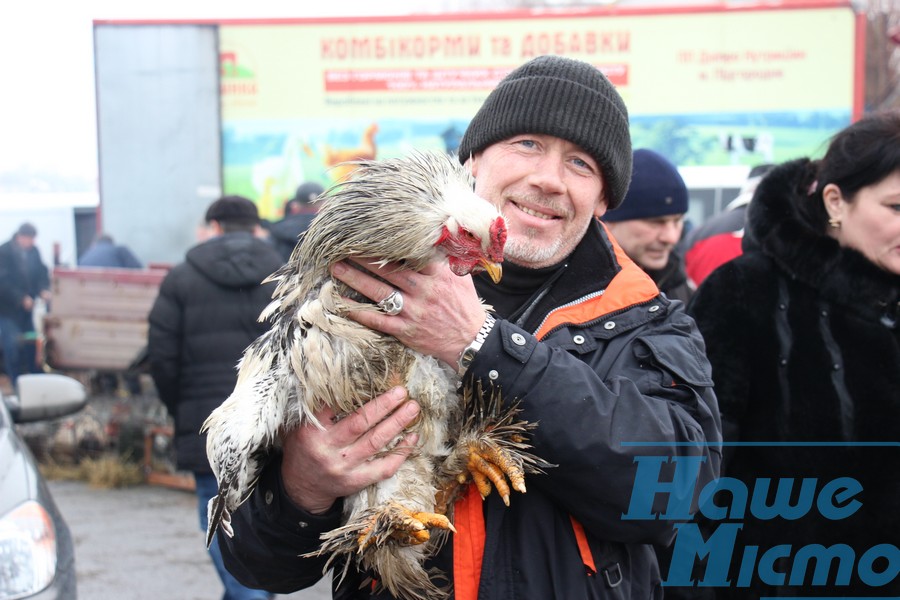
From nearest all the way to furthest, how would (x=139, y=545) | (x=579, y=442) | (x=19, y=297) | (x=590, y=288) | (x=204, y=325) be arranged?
1. (x=579, y=442)
2. (x=590, y=288)
3. (x=204, y=325)
4. (x=139, y=545)
5. (x=19, y=297)

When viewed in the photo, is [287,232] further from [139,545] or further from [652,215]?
[652,215]

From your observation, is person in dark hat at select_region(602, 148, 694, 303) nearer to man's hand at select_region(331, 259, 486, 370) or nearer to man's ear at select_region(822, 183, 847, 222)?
man's ear at select_region(822, 183, 847, 222)

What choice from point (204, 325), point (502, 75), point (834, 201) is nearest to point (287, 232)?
point (204, 325)

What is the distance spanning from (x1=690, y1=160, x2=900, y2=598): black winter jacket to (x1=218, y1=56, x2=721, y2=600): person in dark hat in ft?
3.21

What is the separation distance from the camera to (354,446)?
1.88 metres

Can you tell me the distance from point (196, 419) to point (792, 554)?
3751 millimetres

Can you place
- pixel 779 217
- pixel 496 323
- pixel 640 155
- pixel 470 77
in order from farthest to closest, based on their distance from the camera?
pixel 470 77, pixel 640 155, pixel 779 217, pixel 496 323

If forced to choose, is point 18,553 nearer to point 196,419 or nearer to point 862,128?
point 196,419

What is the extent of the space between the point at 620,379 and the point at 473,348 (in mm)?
354

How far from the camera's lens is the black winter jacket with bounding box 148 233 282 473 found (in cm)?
532

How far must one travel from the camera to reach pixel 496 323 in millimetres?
1824

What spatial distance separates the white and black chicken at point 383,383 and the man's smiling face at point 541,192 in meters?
0.27

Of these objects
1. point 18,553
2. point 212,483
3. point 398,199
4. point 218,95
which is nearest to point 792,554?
point 398,199

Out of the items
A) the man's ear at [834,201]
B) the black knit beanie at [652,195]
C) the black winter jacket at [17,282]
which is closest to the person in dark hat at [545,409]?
the man's ear at [834,201]
